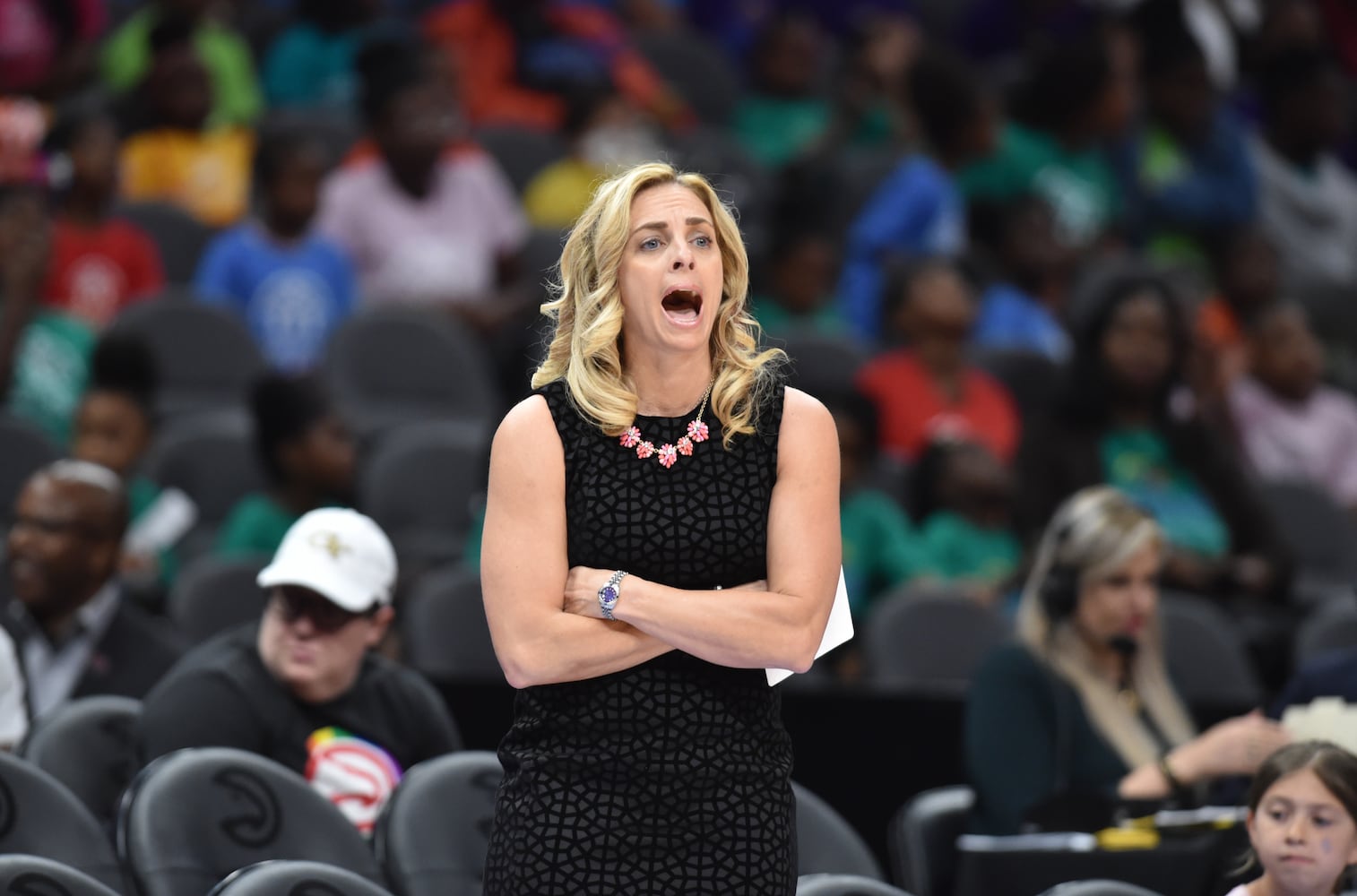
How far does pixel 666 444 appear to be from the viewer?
8.71ft

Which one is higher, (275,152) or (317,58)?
(317,58)

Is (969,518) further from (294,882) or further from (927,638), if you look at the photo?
(294,882)

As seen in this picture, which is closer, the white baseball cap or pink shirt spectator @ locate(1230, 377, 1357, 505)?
the white baseball cap

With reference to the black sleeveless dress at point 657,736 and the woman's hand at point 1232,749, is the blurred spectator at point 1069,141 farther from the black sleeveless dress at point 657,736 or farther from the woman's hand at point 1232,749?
the black sleeveless dress at point 657,736

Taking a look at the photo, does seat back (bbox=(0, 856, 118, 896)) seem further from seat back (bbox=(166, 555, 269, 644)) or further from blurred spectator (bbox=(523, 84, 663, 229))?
blurred spectator (bbox=(523, 84, 663, 229))

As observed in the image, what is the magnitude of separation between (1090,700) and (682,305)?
6.63 ft

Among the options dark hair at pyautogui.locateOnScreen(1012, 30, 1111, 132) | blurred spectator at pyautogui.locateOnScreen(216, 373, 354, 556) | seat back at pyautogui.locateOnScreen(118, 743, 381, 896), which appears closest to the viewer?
seat back at pyautogui.locateOnScreen(118, 743, 381, 896)

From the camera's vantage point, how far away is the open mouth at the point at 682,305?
266 centimetres

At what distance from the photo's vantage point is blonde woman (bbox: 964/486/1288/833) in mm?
4133

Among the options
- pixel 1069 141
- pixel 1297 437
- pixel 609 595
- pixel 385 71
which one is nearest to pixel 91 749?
pixel 609 595

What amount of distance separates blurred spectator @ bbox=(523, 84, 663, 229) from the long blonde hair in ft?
13.3

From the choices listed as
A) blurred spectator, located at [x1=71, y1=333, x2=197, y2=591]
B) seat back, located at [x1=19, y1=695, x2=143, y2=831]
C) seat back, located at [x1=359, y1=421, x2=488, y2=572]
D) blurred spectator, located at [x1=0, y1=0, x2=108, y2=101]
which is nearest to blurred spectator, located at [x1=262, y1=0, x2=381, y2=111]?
blurred spectator, located at [x1=0, y1=0, x2=108, y2=101]

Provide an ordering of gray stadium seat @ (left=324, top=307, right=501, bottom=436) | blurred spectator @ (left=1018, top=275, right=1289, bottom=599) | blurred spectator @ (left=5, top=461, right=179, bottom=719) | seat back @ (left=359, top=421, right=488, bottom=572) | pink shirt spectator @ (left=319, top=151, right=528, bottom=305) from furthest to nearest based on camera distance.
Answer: pink shirt spectator @ (left=319, top=151, right=528, bottom=305)
gray stadium seat @ (left=324, top=307, right=501, bottom=436)
blurred spectator @ (left=1018, top=275, right=1289, bottom=599)
seat back @ (left=359, top=421, right=488, bottom=572)
blurred spectator @ (left=5, top=461, right=179, bottom=719)

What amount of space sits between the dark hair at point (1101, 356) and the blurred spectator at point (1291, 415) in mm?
1185
